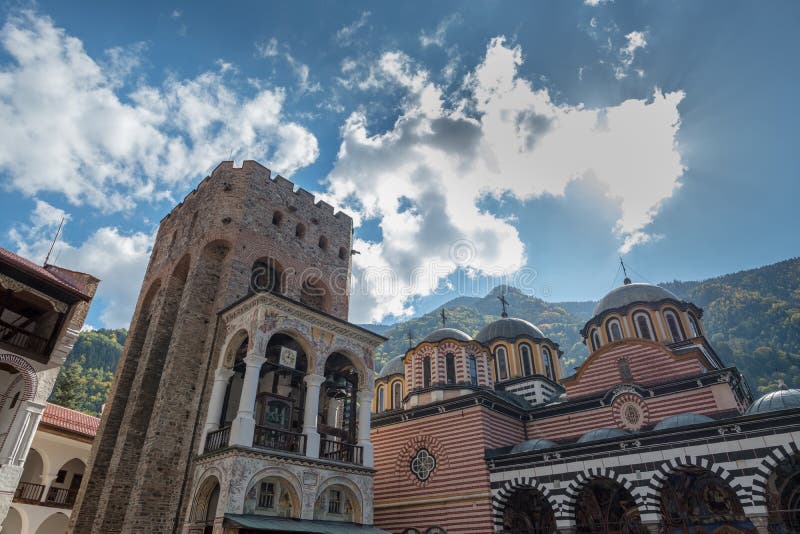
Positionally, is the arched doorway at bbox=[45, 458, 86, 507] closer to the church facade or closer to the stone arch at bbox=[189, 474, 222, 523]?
the stone arch at bbox=[189, 474, 222, 523]

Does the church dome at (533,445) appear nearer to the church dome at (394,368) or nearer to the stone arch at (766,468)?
the stone arch at (766,468)

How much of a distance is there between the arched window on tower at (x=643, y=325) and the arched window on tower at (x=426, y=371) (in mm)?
9172

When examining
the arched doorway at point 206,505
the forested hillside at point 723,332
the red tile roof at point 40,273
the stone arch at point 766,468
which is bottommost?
the arched doorway at point 206,505

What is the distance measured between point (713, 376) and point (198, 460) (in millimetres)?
16092

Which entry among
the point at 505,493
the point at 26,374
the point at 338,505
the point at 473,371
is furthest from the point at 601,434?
the point at 26,374

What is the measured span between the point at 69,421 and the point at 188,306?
950cm

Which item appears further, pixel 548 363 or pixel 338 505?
pixel 548 363

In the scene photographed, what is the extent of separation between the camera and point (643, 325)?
2125 cm

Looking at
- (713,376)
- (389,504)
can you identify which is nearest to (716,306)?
(713,376)

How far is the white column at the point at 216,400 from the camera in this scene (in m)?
12.9

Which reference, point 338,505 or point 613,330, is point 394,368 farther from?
point 338,505

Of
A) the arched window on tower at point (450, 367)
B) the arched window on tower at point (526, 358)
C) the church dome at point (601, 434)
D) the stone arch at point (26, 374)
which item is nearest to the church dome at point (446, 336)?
the arched window on tower at point (450, 367)

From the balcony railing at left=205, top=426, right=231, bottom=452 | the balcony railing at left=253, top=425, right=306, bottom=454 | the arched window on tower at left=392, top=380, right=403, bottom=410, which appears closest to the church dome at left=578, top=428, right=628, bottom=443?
the balcony railing at left=253, top=425, right=306, bottom=454

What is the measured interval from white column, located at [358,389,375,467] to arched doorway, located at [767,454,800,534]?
1013 centimetres
